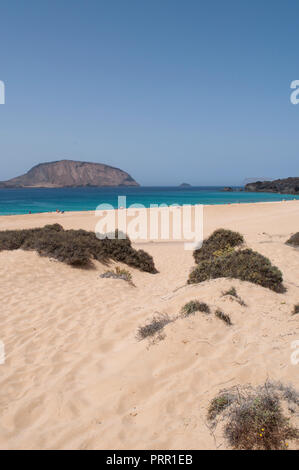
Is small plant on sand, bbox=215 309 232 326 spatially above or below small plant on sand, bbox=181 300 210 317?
below

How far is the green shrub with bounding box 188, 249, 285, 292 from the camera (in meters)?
7.27

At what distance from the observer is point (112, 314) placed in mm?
5949

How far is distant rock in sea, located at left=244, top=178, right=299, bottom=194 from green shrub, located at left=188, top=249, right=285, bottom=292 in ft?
289

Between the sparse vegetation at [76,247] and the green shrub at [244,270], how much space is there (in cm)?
378

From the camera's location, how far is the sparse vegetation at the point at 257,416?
242 centimetres

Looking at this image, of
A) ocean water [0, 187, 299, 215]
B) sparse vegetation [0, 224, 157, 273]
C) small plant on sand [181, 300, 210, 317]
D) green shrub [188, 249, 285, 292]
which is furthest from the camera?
ocean water [0, 187, 299, 215]

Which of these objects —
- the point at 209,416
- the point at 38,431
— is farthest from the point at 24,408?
the point at 209,416

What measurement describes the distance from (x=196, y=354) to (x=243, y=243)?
9.24m

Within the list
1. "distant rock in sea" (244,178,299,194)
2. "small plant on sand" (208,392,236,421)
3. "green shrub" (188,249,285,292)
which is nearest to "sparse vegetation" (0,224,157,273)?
"green shrub" (188,249,285,292)

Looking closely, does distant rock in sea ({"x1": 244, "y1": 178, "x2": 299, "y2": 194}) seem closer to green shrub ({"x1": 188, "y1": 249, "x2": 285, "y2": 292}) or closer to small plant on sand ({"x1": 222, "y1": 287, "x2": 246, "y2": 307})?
green shrub ({"x1": 188, "y1": 249, "x2": 285, "y2": 292})

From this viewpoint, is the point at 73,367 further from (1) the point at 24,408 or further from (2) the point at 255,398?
(2) the point at 255,398

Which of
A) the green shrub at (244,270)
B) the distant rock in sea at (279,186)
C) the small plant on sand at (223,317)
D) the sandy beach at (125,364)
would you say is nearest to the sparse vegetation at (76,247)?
the sandy beach at (125,364)
